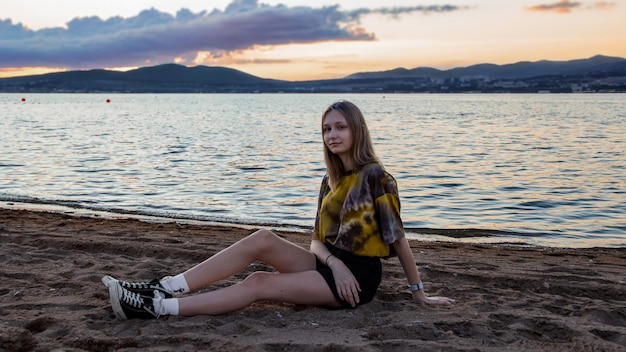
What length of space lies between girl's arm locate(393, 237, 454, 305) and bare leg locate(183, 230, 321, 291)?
0.66 meters

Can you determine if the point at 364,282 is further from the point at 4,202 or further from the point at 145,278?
the point at 4,202

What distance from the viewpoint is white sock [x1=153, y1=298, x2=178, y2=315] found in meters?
4.46

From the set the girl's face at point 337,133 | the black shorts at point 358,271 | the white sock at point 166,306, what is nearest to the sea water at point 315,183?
the black shorts at point 358,271

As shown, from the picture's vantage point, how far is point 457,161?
2189 cm

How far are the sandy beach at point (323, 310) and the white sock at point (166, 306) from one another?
0.10 metres

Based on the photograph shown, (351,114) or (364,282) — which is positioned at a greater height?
(351,114)

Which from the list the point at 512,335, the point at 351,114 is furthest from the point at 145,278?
the point at 512,335

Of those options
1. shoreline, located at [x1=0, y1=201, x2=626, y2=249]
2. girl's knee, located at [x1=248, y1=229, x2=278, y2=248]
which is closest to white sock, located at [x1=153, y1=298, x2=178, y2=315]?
girl's knee, located at [x1=248, y1=229, x2=278, y2=248]

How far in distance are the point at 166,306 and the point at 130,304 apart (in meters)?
0.24

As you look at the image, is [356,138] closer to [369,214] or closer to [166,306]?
[369,214]

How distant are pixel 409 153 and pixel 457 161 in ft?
11.4

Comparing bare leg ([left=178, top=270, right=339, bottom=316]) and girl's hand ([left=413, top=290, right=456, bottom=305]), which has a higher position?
bare leg ([left=178, top=270, right=339, bottom=316])

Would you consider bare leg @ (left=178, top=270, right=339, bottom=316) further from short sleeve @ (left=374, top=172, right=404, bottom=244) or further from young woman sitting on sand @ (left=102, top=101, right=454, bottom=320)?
short sleeve @ (left=374, top=172, right=404, bottom=244)

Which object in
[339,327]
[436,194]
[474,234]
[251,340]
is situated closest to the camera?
[251,340]
